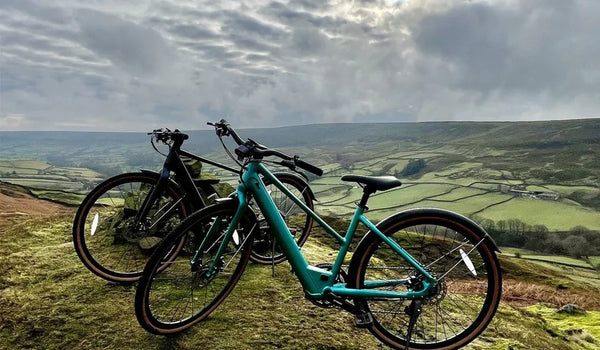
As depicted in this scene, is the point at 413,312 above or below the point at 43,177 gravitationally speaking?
above

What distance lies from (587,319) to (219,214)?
23.4ft

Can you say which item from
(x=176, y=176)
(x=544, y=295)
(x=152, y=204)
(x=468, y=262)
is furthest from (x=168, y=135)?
(x=544, y=295)

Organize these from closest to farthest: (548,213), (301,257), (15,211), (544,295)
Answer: (301,257) → (544,295) → (15,211) → (548,213)

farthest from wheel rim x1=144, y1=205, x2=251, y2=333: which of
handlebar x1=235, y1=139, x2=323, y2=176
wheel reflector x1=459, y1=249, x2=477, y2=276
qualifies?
wheel reflector x1=459, y1=249, x2=477, y2=276

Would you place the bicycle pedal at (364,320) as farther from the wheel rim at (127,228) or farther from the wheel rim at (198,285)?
the wheel rim at (127,228)

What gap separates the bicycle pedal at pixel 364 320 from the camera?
12.6 ft

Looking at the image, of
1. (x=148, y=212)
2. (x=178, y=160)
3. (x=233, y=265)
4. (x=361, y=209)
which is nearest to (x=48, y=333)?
(x=148, y=212)

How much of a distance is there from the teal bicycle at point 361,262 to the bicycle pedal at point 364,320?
1 cm

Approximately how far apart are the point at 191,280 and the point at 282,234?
128 centimetres

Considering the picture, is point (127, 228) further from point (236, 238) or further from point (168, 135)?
point (236, 238)

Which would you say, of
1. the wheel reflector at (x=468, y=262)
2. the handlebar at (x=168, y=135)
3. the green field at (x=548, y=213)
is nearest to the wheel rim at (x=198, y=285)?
the handlebar at (x=168, y=135)

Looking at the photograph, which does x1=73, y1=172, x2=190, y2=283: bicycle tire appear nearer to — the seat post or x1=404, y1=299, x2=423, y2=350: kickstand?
the seat post

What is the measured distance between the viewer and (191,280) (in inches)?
169

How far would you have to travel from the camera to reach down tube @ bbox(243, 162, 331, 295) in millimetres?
4004
